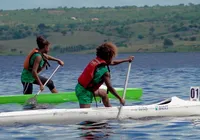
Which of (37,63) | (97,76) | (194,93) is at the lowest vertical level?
(194,93)

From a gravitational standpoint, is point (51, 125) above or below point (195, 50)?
above

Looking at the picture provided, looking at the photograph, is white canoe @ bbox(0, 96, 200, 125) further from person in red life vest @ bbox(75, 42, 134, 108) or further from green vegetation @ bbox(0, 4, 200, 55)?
green vegetation @ bbox(0, 4, 200, 55)

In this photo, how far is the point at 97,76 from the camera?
16.5 meters

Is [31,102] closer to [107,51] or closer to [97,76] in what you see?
[97,76]

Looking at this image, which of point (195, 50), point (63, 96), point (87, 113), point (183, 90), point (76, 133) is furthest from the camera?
point (195, 50)

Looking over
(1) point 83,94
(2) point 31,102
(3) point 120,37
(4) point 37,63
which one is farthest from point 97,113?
(3) point 120,37

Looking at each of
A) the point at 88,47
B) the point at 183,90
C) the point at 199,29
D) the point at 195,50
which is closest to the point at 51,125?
the point at 183,90

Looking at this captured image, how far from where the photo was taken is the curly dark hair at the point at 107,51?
639 inches

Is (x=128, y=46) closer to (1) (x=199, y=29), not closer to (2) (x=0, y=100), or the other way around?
(1) (x=199, y=29)

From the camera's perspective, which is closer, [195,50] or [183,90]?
[183,90]

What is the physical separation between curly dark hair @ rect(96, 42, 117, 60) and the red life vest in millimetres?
119

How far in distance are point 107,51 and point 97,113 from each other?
5.05ft

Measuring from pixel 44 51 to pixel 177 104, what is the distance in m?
4.60

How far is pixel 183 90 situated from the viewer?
28.7 metres
